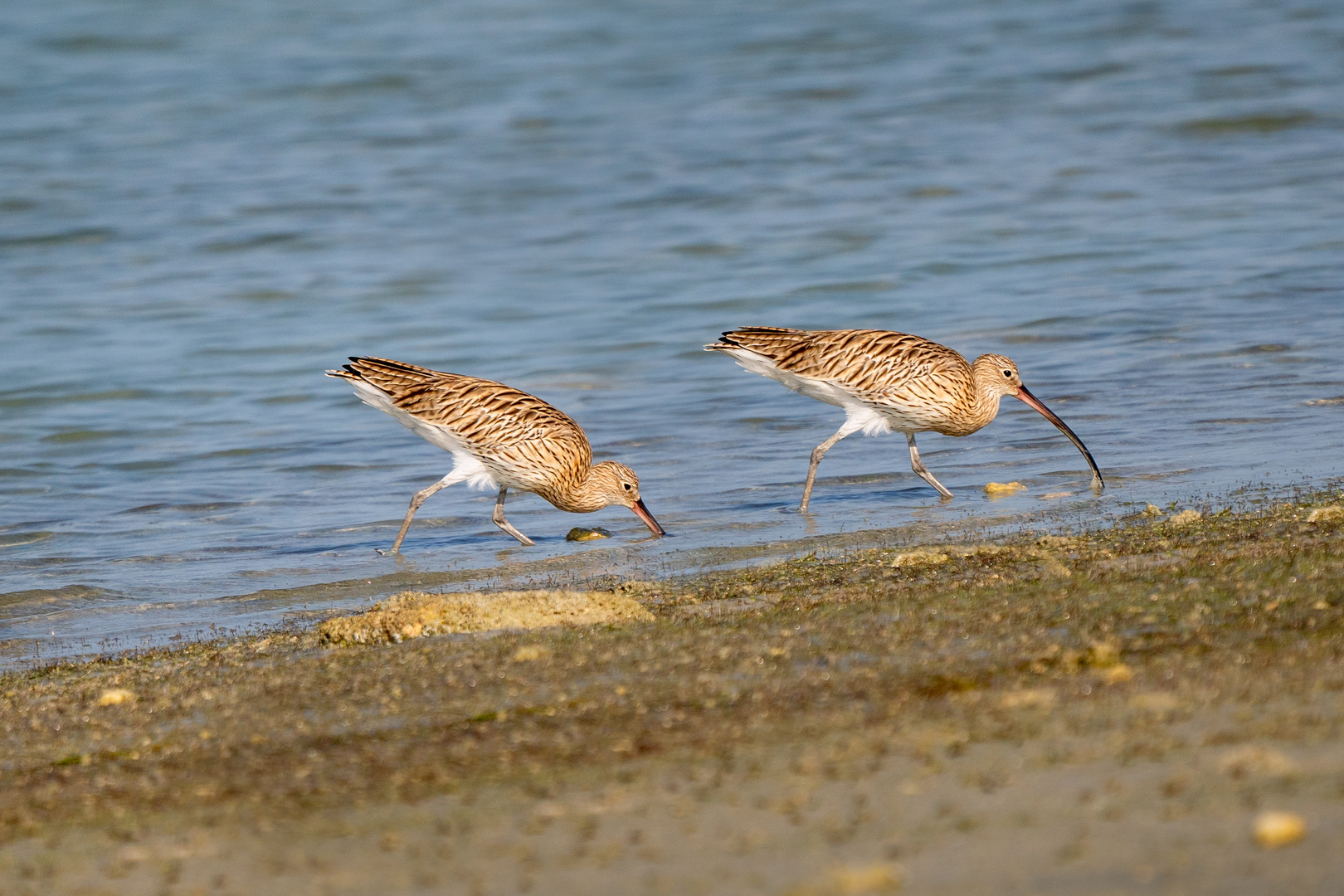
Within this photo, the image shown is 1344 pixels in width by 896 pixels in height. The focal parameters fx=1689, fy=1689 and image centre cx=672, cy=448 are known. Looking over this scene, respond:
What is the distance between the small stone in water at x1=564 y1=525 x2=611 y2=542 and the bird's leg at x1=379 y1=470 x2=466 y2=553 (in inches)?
28.8

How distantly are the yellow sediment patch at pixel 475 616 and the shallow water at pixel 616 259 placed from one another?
4.36ft

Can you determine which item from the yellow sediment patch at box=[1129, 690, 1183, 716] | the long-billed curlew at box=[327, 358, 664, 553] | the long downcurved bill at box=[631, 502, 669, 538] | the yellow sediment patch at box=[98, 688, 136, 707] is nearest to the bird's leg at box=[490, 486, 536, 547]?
the long-billed curlew at box=[327, 358, 664, 553]

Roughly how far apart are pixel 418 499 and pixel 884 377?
8.72ft

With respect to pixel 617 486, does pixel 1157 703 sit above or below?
above

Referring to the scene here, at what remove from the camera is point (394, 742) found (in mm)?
4223

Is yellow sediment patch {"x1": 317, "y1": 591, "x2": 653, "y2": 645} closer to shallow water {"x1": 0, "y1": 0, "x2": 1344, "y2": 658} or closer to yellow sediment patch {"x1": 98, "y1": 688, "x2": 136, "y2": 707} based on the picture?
yellow sediment patch {"x1": 98, "y1": 688, "x2": 136, "y2": 707}

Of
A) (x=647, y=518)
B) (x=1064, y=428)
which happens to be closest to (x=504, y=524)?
(x=647, y=518)

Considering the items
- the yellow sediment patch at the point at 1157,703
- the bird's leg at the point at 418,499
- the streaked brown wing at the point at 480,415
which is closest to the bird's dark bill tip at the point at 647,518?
the streaked brown wing at the point at 480,415

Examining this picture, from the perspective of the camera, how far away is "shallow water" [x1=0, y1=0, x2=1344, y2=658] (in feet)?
29.2

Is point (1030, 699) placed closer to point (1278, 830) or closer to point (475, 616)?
point (1278, 830)

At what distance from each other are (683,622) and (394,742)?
1472mm

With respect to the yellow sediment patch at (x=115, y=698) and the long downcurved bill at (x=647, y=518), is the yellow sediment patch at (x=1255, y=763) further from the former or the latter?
the long downcurved bill at (x=647, y=518)

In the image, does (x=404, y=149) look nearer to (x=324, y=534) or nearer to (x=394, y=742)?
(x=324, y=534)

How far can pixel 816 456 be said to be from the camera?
9.17 m
